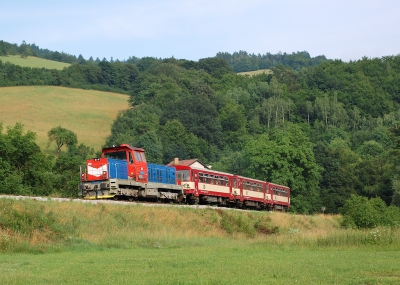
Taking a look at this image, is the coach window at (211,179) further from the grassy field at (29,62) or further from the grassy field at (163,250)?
the grassy field at (29,62)

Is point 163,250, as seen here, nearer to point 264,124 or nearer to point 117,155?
point 117,155

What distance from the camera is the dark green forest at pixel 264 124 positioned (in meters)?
89.4

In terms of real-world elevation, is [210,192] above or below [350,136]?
below

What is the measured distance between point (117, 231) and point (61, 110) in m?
103

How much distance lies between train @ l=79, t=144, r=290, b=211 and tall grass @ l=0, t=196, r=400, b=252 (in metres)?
3.45

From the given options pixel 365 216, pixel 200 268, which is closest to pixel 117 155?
pixel 365 216

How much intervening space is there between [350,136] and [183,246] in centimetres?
11342

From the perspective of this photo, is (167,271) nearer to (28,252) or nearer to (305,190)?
(28,252)

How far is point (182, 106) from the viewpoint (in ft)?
420

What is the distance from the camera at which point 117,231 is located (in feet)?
98.5

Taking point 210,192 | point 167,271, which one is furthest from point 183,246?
point 210,192

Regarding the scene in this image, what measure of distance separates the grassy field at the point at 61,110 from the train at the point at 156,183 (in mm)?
55136

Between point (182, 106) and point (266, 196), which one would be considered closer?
point (266, 196)

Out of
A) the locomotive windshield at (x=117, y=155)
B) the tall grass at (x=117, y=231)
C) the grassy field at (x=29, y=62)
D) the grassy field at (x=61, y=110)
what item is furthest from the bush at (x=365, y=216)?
the grassy field at (x=29, y=62)
